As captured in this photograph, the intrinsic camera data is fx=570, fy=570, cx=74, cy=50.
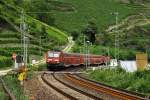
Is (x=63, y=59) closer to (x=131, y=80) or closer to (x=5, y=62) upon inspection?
(x=5, y=62)

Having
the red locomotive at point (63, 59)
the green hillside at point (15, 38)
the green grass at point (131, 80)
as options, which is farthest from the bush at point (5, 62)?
the green grass at point (131, 80)

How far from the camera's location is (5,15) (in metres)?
153

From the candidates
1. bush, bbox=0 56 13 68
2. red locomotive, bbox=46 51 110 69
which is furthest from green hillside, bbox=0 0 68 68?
red locomotive, bbox=46 51 110 69

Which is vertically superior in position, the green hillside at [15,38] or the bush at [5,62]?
the green hillside at [15,38]

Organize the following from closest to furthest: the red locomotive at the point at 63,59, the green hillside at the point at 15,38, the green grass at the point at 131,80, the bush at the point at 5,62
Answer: the green grass at the point at 131,80, the red locomotive at the point at 63,59, the bush at the point at 5,62, the green hillside at the point at 15,38

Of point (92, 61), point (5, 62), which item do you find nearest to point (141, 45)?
point (92, 61)

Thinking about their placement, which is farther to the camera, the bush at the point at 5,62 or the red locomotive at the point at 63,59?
the bush at the point at 5,62

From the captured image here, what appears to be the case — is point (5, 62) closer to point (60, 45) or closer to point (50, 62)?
point (50, 62)

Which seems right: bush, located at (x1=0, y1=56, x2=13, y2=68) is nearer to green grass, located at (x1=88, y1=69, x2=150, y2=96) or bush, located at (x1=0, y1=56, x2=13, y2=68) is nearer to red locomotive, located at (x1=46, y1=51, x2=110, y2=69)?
red locomotive, located at (x1=46, y1=51, x2=110, y2=69)

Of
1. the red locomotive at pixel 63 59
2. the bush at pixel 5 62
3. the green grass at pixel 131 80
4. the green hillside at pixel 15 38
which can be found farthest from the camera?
the green hillside at pixel 15 38

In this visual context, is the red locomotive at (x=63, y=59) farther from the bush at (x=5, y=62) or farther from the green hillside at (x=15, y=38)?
the green hillside at (x=15, y=38)

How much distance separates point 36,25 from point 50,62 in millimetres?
84645

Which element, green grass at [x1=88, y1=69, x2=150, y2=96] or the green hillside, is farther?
the green hillside

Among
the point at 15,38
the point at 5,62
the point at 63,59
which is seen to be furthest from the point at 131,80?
the point at 15,38
